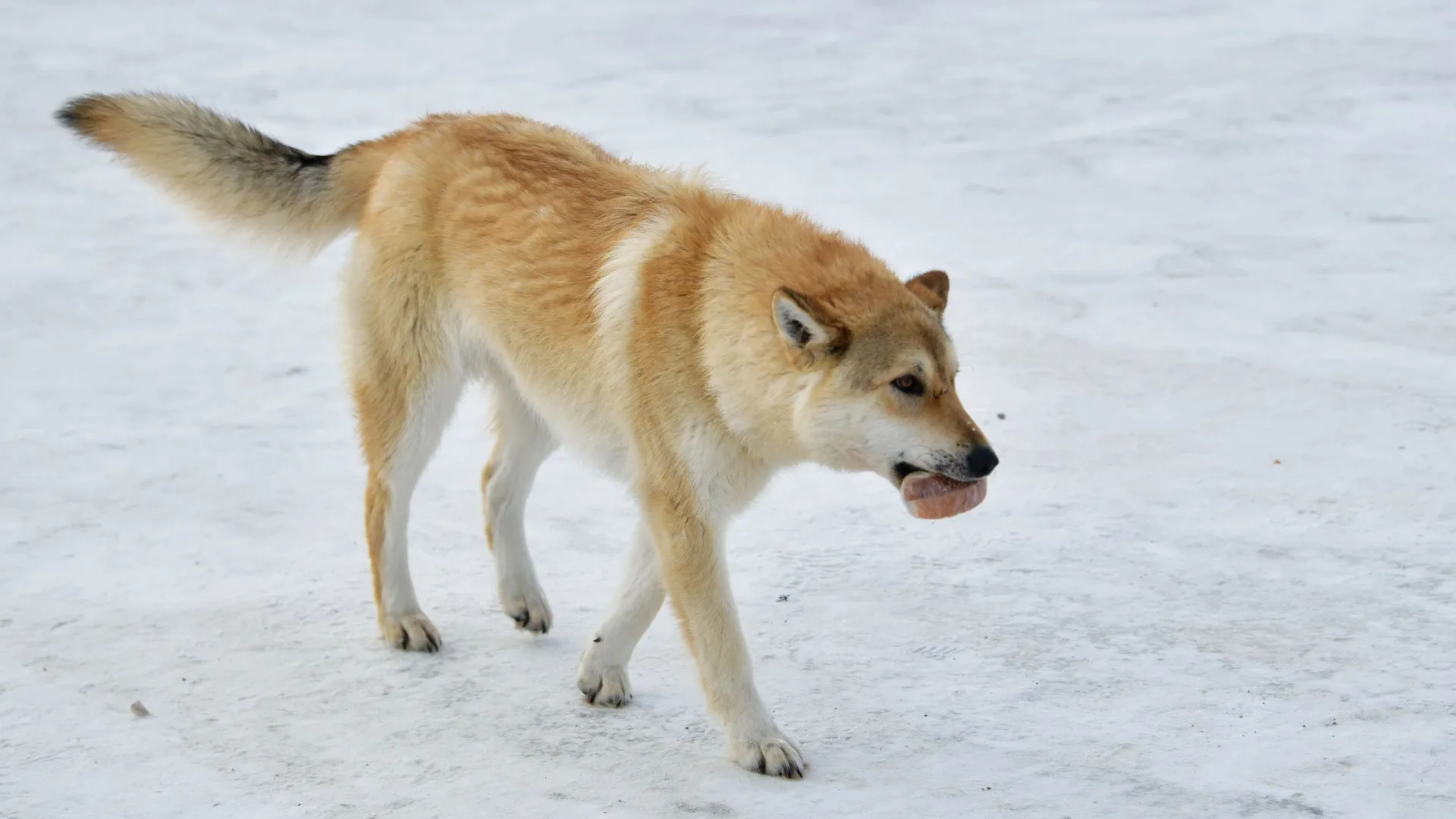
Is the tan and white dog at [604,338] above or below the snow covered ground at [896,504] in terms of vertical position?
above

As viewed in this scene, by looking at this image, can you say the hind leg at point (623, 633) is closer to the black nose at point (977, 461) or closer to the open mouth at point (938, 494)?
the open mouth at point (938, 494)

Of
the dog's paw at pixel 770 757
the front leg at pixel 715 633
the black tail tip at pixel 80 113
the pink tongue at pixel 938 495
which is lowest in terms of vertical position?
the dog's paw at pixel 770 757

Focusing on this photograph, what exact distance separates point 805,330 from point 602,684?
136cm

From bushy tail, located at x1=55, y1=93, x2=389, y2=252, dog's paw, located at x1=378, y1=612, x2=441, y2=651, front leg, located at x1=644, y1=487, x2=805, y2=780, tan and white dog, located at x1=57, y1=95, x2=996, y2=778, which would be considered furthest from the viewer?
bushy tail, located at x1=55, y1=93, x2=389, y2=252

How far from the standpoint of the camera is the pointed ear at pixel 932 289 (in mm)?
4426

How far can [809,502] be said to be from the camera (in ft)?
20.2

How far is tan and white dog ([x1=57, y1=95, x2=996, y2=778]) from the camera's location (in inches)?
162

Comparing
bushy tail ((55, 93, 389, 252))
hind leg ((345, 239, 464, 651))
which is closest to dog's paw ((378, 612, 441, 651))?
hind leg ((345, 239, 464, 651))

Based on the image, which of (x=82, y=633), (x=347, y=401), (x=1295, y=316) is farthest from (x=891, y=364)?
(x=1295, y=316)

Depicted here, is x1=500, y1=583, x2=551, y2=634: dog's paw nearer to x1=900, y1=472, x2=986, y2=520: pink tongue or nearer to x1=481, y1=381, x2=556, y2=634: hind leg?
x1=481, y1=381, x2=556, y2=634: hind leg

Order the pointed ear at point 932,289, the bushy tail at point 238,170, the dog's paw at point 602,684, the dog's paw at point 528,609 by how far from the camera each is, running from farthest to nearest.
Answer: the bushy tail at point 238,170
the dog's paw at point 528,609
the dog's paw at point 602,684
the pointed ear at point 932,289

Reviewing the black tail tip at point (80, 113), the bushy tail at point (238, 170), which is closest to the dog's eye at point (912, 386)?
the bushy tail at point (238, 170)

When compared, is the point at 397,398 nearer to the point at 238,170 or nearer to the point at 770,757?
the point at 238,170

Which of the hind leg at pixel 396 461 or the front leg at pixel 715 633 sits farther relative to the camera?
the hind leg at pixel 396 461
